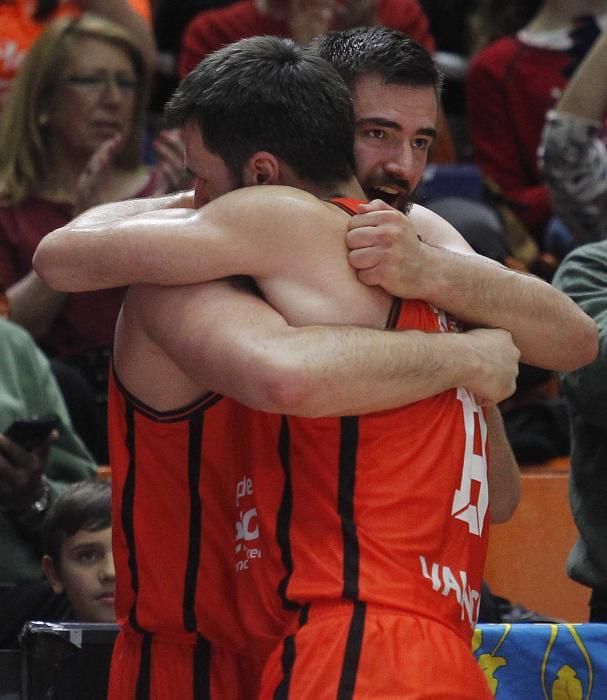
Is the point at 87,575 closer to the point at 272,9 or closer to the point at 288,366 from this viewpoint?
the point at 288,366

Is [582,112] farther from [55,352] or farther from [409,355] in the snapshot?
[409,355]

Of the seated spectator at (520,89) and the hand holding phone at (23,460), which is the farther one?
the seated spectator at (520,89)

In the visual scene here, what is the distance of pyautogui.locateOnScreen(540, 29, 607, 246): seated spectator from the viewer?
5.20m

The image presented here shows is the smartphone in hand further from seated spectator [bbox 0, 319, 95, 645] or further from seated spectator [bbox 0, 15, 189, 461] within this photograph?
seated spectator [bbox 0, 15, 189, 461]

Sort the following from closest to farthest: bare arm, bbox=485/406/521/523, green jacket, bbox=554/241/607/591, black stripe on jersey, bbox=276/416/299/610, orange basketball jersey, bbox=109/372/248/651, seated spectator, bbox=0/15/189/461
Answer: black stripe on jersey, bbox=276/416/299/610
orange basketball jersey, bbox=109/372/248/651
bare arm, bbox=485/406/521/523
green jacket, bbox=554/241/607/591
seated spectator, bbox=0/15/189/461

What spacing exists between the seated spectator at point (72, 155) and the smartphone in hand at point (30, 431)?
3.06 ft

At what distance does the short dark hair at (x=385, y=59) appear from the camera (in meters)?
2.82

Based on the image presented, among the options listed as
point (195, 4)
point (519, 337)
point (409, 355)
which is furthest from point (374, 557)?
point (195, 4)

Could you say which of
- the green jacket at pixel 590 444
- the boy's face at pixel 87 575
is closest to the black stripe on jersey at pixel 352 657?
the green jacket at pixel 590 444

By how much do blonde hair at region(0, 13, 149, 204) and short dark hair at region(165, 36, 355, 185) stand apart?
2.80 metres

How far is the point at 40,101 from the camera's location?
5.24 meters

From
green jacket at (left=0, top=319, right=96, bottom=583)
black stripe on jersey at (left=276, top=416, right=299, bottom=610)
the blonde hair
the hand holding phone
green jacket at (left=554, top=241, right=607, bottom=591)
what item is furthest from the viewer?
the blonde hair

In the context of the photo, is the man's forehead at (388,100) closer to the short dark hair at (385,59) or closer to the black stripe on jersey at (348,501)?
the short dark hair at (385,59)

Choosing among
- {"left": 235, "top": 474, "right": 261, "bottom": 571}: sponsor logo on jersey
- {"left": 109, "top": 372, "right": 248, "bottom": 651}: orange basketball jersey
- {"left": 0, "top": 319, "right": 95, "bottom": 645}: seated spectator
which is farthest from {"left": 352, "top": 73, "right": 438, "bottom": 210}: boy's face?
{"left": 0, "top": 319, "right": 95, "bottom": 645}: seated spectator
